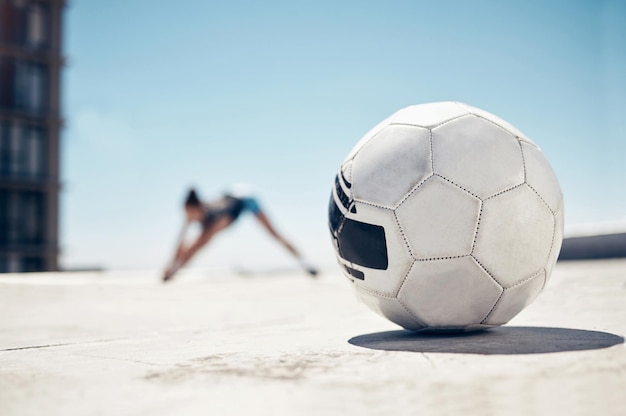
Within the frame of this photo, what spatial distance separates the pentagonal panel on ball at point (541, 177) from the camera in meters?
3.80

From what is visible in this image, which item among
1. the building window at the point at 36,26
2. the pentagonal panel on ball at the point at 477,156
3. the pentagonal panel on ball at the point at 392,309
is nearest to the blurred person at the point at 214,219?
the pentagonal panel on ball at the point at 392,309

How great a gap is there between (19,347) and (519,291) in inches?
136

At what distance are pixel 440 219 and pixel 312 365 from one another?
3.93 ft

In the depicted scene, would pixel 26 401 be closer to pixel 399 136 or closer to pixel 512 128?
pixel 399 136

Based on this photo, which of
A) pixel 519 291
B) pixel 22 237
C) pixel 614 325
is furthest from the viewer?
pixel 22 237

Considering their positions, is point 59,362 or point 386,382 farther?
point 59,362

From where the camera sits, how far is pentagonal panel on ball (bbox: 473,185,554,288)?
3600 millimetres

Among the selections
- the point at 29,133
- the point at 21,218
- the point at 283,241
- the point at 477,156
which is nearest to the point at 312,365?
the point at 477,156

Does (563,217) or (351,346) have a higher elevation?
(563,217)

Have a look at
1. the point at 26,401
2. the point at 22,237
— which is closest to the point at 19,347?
the point at 26,401

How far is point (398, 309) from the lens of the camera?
392 cm

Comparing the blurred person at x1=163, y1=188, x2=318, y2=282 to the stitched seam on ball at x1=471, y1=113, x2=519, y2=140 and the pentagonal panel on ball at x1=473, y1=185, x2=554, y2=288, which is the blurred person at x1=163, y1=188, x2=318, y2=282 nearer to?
the stitched seam on ball at x1=471, y1=113, x2=519, y2=140

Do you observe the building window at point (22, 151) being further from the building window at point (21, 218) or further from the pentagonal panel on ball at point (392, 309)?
the pentagonal panel on ball at point (392, 309)

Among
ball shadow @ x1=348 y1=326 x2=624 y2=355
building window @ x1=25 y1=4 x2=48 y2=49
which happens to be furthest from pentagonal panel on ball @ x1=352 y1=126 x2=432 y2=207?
building window @ x1=25 y1=4 x2=48 y2=49
